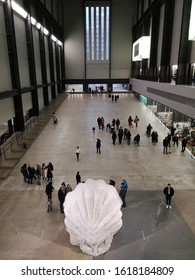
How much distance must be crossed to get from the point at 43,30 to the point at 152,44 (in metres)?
14.0

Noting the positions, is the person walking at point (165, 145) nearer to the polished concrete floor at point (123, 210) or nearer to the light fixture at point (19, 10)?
the polished concrete floor at point (123, 210)

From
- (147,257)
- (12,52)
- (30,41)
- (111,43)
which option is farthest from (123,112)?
(111,43)

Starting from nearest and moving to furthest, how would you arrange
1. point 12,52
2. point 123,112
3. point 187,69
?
point 12,52
point 187,69
point 123,112

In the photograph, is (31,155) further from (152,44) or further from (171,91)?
(152,44)

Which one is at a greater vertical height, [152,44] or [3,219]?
[152,44]

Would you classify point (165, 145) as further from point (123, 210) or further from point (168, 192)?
point (123, 210)

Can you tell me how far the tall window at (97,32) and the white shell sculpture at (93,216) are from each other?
145ft

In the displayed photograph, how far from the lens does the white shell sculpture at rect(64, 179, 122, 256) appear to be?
18.6 feet

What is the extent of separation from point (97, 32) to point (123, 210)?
44.0 meters

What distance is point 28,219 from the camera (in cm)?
779

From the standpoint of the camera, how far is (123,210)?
27.0 ft

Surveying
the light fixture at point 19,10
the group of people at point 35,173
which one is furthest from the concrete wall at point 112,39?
the group of people at point 35,173

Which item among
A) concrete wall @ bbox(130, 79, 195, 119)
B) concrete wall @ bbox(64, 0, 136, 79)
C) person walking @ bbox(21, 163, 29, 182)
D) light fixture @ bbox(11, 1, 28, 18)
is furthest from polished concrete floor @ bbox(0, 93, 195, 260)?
concrete wall @ bbox(64, 0, 136, 79)

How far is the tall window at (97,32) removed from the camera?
141ft
